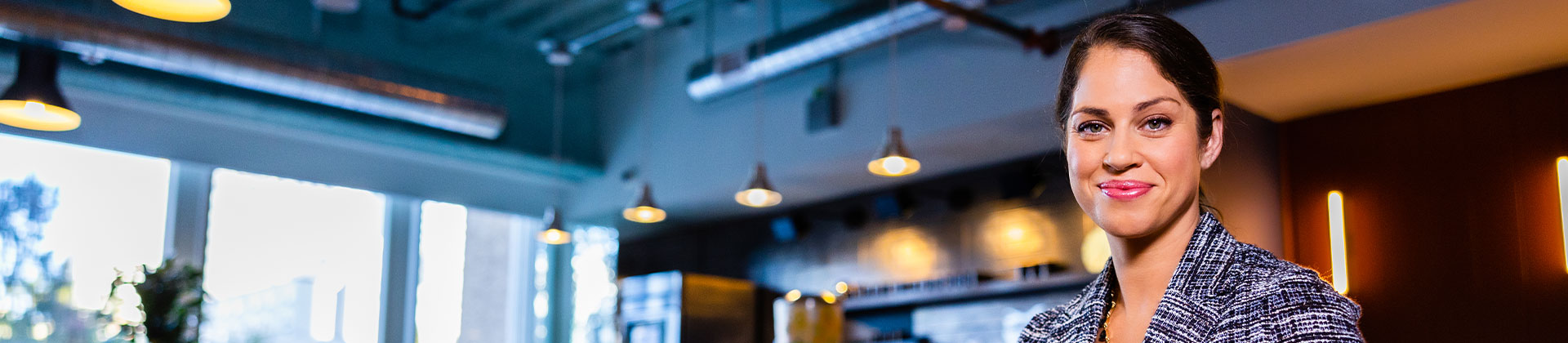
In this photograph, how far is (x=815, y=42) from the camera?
20.1 feet

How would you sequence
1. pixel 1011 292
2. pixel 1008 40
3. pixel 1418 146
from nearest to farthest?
1. pixel 1418 146
2. pixel 1008 40
3. pixel 1011 292

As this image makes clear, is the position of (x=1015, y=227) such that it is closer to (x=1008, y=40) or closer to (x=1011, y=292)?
(x=1011, y=292)

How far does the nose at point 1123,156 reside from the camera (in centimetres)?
99

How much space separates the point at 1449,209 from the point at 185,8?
4.37 metres

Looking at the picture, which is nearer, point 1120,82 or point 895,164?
point 1120,82

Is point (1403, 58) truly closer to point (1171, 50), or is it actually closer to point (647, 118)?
point (1171, 50)

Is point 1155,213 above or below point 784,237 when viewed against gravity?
below

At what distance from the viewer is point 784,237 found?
7.98m

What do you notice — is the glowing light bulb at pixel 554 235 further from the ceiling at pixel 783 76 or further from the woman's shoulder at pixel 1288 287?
the woman's shoulder at pixel 1288 287

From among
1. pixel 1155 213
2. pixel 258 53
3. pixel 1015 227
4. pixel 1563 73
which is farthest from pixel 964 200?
pixel 1155 213

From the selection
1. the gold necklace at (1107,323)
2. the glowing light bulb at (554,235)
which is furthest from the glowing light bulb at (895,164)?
the gold necklace at (1107,323)

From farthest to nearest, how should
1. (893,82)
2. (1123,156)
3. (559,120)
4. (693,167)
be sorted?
(559,120) < (693,167) < (893,82) < (1123,156)

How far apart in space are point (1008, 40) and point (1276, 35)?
4.82 ft

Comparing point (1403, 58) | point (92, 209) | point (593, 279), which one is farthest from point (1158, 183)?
point (593, 279)
